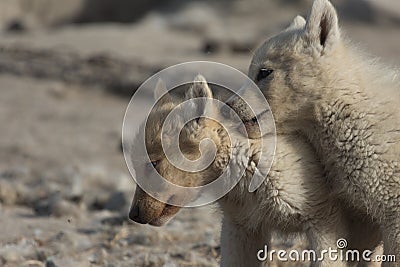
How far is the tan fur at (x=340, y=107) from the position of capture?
5699mm

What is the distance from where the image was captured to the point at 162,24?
23031 mm

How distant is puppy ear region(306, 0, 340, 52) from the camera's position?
6348mm

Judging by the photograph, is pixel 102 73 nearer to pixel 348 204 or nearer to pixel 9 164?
pixel 9 164

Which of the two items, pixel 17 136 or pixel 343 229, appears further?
pixel 17 136

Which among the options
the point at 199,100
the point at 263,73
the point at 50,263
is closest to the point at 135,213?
the point at 199,100

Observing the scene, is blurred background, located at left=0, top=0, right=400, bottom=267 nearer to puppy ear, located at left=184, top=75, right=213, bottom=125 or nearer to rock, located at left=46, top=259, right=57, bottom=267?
rock, located at left=46, top=259, right=57, bottom=267

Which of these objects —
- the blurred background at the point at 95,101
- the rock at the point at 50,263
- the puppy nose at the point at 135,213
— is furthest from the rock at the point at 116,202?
the puppy nose at the point at 135,213

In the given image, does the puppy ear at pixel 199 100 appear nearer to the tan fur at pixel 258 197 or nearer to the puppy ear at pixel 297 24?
the tan fur at pixel 258 197

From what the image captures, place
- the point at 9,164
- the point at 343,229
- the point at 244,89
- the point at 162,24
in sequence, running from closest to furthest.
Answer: the point at 343,229, the point at 244,89, the point at 9,164, the point at 162,24

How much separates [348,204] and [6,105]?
1038 centimetres

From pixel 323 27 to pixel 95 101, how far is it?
9948 millimetres

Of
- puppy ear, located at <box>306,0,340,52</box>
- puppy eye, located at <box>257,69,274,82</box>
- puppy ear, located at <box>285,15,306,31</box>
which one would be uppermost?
puppy ear, located at <box>285,15,306,31</box>

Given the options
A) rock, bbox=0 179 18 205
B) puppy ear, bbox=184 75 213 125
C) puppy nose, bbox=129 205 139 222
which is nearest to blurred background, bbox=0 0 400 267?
rock, bbox=0 179 18 205

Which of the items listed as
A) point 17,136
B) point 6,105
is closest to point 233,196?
point 17,136
